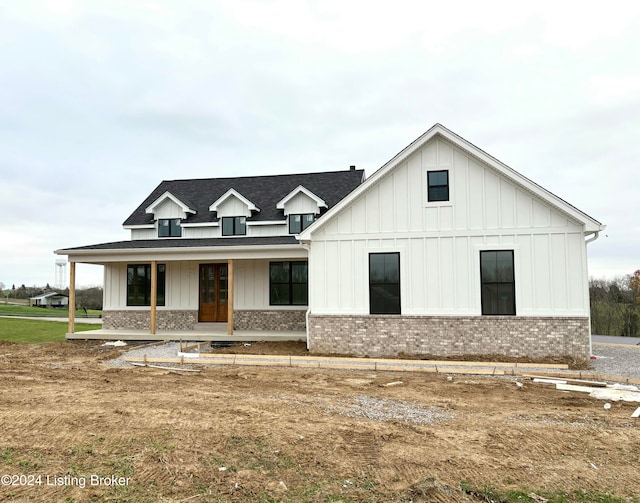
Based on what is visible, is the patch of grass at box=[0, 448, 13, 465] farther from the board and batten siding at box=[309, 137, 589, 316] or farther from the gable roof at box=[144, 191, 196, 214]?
the gable roof at box=[144, 191, 196, 214]

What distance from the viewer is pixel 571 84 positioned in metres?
16.8

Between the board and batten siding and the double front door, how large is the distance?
5479mm

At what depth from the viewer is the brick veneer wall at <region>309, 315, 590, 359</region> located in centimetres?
1236

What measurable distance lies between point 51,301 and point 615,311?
59142 millimetres

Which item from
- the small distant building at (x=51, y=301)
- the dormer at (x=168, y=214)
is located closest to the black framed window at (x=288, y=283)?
the dormer at (x=168, y=214)

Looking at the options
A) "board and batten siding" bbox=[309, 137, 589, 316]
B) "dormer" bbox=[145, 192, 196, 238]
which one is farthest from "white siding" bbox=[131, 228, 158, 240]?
"board and batten siding" bbox=[309, 137, 589, 316]

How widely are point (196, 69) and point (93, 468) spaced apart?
17054 millimetres

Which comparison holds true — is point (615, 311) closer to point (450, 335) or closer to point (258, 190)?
point (450, 335)

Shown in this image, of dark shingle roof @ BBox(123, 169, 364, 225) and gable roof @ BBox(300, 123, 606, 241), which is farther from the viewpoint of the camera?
dark shingle roof @ BBox(123, 169, 364, 225)

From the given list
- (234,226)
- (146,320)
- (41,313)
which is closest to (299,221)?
(234,226)

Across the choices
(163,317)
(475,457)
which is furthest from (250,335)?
(475,457)

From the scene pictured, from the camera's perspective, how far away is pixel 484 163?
1314 cm

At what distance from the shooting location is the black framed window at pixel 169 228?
1973 centimetres

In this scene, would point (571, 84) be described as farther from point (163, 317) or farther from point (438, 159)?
point (163, 317)
